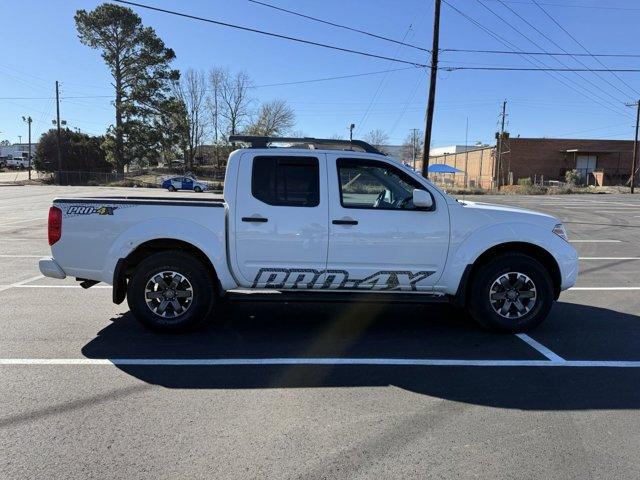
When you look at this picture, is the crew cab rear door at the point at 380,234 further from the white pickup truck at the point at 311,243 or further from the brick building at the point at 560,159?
the brick building at the point at 560,159

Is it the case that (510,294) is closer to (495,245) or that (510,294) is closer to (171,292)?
(495,245)

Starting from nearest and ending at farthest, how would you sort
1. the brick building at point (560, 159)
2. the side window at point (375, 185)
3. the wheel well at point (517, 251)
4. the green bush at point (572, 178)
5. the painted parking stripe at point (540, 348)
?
the painted parking stripe at point (540, 348), the side window at point (375, 185), the wheel well at point (517, 251), the green bush at point (572, 178), the brick building at point (560, 159)

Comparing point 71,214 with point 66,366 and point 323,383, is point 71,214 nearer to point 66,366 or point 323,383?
point 66,366

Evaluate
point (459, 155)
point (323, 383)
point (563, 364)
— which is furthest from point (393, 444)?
point (459, 155)

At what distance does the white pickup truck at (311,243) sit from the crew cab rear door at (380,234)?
11 mm

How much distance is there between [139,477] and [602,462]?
277 centimetres

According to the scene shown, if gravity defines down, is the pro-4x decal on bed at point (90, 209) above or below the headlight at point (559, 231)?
above

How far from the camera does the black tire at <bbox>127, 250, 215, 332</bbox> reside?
536 centimetres

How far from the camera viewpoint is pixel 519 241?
18.0ft

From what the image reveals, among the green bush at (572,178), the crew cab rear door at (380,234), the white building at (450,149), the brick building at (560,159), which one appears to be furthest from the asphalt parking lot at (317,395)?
the white building at (450,149)

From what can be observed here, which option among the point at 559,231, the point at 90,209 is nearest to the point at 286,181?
the point at 90,209

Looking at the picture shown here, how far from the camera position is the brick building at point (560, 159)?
61500 mm

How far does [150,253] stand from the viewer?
5.56 metres

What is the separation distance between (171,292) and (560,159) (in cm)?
6603
